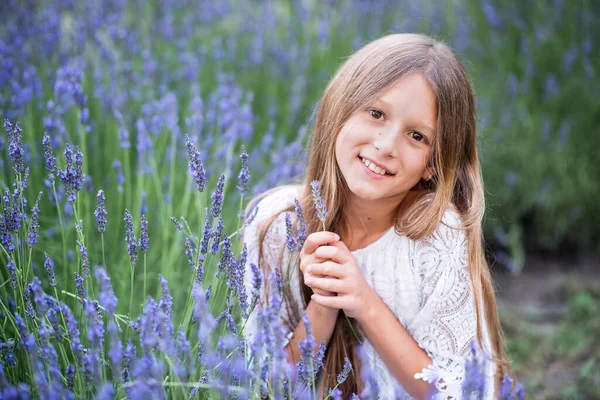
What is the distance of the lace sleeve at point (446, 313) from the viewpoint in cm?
173

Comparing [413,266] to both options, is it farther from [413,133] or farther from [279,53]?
[279,53]

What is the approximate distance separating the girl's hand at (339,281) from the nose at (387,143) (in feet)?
0.87

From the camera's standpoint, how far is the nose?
5.37ft

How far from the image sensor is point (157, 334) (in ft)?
4.18

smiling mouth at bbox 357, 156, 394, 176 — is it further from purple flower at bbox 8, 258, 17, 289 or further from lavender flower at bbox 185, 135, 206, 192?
purple flower at bbox 8, 258, 17, 289

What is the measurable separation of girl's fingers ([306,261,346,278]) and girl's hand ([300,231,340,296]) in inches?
1.0

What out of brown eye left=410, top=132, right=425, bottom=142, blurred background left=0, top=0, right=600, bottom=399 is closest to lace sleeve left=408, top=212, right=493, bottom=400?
brown eye left=410, top=132, right=425, bottom=142

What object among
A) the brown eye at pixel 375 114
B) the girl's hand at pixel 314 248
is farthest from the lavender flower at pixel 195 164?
the brown eye at pixel 375 114

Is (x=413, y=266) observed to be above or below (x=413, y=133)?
below

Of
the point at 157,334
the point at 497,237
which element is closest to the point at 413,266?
the point at 157,334

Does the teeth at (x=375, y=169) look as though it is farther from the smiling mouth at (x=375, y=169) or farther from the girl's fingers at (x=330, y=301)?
the girl's fingers at (x=330, y=301)

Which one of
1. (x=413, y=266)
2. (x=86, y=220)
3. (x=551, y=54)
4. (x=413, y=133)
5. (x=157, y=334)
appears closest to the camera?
(x=157, y=334)

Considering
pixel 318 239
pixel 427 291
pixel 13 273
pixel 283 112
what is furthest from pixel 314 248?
pixel 283 112

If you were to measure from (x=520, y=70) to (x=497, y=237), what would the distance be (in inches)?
44.2
